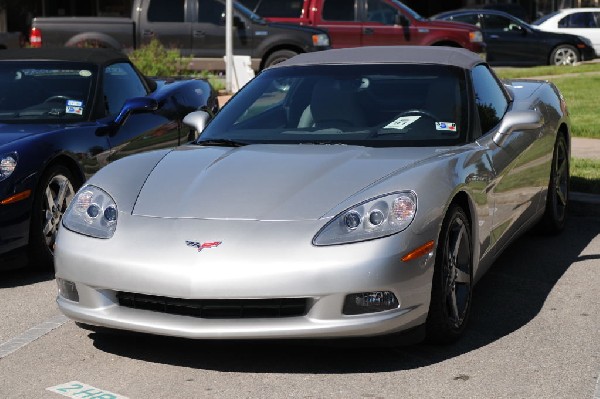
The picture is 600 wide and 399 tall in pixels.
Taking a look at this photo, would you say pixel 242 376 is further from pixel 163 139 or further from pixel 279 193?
pixel 163 139

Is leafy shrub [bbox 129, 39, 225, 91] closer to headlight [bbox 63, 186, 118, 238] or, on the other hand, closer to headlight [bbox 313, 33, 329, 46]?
headlight [bbox 313, 33, 329, 46]

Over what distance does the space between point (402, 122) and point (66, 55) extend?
383 cm

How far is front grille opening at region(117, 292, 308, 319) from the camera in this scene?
5574 millimetres

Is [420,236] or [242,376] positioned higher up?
[420,236]

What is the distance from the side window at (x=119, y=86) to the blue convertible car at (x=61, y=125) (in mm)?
11

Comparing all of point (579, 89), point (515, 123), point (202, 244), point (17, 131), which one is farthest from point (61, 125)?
point (579, 89)

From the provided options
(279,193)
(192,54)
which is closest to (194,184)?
(279,193)

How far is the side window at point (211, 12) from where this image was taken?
76.8ft

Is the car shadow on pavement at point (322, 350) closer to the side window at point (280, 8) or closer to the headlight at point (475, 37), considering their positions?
the headlight at point (475, 37)

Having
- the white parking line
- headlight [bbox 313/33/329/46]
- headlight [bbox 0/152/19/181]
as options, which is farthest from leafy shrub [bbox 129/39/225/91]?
the white parking line

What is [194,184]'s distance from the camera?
617 cm

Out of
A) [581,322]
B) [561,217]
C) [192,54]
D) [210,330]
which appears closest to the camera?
[210,330]

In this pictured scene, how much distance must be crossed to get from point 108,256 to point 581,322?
8.27 ft

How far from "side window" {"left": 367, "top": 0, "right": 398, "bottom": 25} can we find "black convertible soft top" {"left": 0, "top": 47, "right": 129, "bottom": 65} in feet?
50.4
